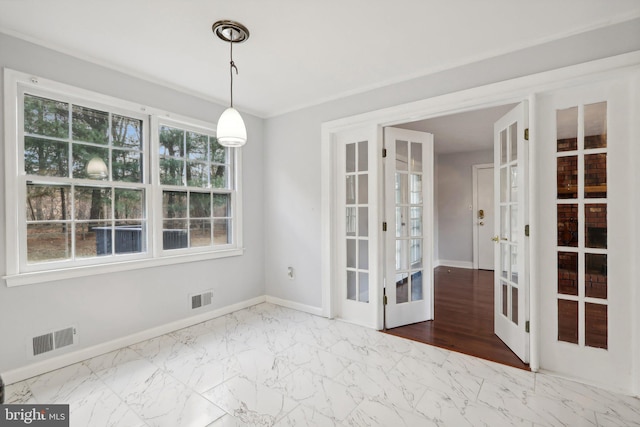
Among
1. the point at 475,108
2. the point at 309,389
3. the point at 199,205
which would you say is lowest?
the point at 309,389

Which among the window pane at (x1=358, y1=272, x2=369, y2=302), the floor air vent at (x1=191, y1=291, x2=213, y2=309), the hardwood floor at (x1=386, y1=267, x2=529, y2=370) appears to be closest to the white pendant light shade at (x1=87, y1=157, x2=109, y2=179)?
the floor air vent at (x1=191, y1=291, x2=213, y2=309)

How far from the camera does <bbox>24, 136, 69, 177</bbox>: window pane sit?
2.45 m

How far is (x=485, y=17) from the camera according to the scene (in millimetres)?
2156

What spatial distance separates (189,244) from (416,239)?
269cm

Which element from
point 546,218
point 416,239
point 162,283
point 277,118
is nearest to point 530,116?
A: point 546,218

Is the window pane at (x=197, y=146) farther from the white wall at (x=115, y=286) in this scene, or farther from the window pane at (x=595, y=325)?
the window pane at (x=595, y=325)

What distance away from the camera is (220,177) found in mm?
3869

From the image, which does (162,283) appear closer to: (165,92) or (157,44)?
(165,92)

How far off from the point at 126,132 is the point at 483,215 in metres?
6.66

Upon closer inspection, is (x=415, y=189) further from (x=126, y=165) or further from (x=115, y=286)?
(x=115, y=286)

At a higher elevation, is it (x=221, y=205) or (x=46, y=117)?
(x=46, y=117)

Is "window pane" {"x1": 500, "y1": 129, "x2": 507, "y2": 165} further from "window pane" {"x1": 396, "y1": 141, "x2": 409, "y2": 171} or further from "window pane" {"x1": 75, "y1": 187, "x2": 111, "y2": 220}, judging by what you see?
"window pane" {"x1": 75, "y1": 187, "x2": 111, "y2": 220}

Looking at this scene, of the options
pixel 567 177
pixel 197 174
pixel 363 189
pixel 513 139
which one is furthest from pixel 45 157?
pixel 567 177

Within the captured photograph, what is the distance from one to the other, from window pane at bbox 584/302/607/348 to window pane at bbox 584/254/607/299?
9cm
